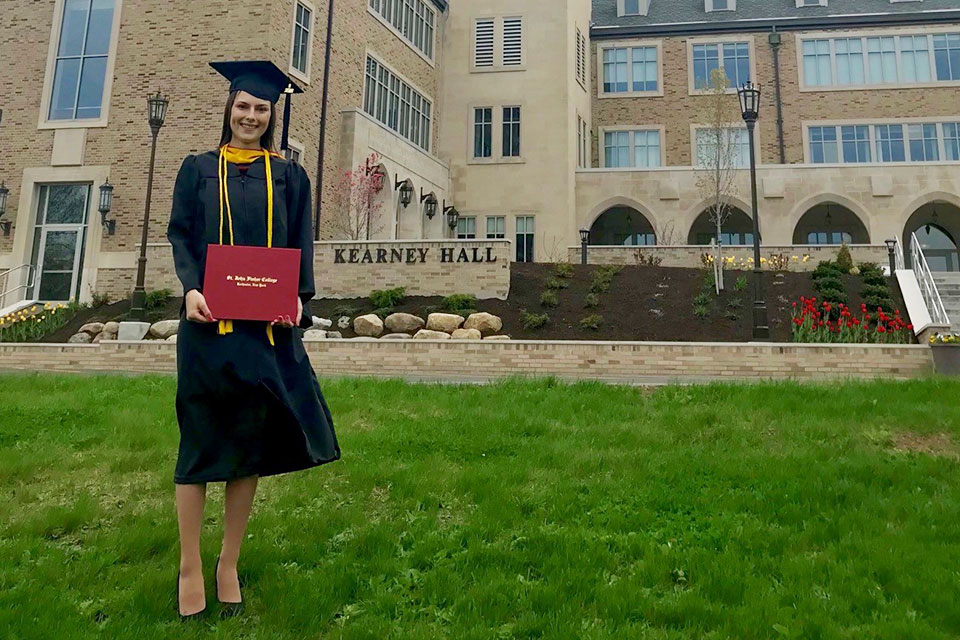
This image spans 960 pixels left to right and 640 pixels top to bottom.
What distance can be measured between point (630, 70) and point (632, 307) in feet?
67.9

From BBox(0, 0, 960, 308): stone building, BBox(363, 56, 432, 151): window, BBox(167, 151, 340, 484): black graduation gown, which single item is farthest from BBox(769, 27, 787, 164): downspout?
BBox(167, 151, 340, 484): black graduation gown

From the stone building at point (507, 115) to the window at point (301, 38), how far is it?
0.32 ft

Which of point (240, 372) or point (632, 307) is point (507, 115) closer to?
point (632, 307)

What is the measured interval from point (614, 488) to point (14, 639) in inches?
139

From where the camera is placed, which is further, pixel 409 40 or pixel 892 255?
pixel 409 40

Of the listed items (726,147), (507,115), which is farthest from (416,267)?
(726,147)

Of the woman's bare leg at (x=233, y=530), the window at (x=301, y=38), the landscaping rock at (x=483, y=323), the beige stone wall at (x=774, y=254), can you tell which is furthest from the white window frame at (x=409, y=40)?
the woman's bare leg at (x=233, y=530)

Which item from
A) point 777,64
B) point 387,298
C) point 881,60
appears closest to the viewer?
point 387,298

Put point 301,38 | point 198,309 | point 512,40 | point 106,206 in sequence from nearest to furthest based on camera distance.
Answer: point 198,309, point 106,206, point 301,38, point 512,40

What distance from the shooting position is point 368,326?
14.2 meters

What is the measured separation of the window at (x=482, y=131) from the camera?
28.1 meters

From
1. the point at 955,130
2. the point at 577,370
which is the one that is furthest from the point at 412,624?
the point at 955,130

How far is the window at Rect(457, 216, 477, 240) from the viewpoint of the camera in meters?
27.7

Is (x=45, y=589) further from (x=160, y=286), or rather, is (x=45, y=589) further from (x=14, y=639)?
(x=160, y=286)
